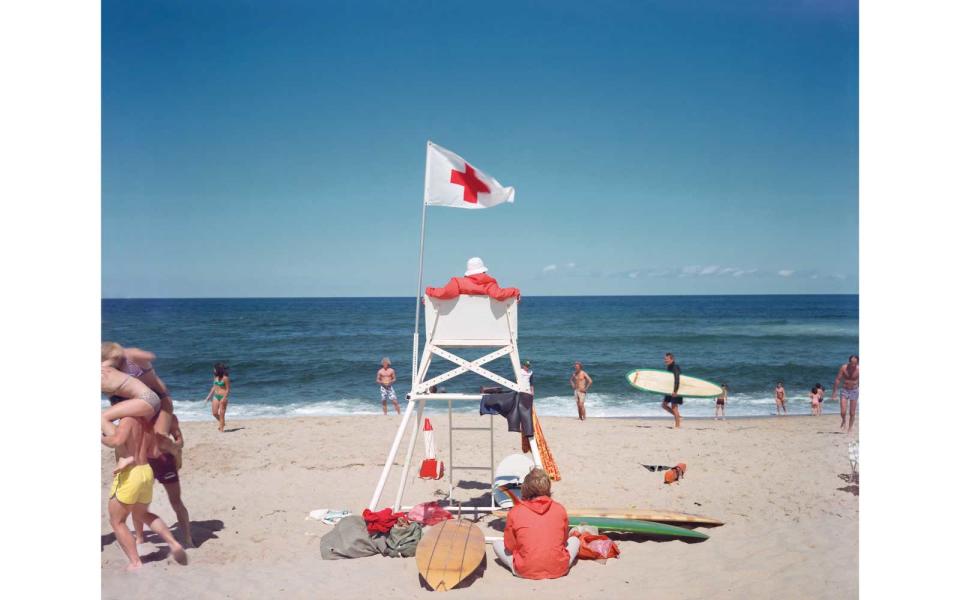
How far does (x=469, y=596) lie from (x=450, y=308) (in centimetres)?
221

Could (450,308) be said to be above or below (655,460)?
above

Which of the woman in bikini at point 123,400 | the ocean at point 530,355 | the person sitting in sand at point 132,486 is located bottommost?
the ocean at point 530,355

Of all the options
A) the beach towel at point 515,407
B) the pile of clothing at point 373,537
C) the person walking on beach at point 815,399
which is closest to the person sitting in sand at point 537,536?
the beach towel at point 515,407

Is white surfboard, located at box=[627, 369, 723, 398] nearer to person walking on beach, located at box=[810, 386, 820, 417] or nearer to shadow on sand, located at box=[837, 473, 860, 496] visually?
person walking on beach, located at box=[810, 386, 820, 417]

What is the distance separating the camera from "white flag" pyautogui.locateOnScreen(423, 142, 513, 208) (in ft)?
16.9

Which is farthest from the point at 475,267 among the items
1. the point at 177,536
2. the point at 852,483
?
the point at 852,483

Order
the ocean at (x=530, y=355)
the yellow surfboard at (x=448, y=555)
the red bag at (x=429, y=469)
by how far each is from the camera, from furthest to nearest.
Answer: the ocean at (x=530, y=355) < the red bag at (x=429, y=469) < the yellow surfboard at (x=448, y=555)

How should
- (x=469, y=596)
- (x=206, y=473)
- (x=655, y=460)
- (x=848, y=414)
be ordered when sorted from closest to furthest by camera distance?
(x=469, y=596) → (x=206, y=473) → (x=655, y=460) → (x=848, y=414)

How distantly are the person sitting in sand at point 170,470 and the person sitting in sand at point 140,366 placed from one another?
79 mm

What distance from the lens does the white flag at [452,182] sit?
5.16m

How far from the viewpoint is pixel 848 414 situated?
1038 cm

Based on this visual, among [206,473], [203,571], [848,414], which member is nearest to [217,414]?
[206,473]

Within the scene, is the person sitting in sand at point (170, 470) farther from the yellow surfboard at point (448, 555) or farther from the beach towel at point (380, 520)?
the yellow surfboard at point (448, 555)
